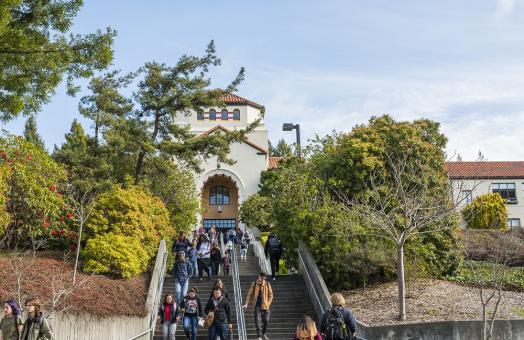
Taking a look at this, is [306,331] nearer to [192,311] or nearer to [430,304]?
[192,311]

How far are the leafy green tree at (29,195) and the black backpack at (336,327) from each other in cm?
1243

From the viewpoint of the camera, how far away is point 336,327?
29.9 feet

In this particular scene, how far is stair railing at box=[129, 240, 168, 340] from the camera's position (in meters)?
16.9

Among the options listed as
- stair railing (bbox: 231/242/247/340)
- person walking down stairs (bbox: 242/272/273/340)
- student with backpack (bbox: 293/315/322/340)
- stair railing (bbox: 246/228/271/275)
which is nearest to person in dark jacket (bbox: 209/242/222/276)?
stair railing (bbox: 231/242/247/340)

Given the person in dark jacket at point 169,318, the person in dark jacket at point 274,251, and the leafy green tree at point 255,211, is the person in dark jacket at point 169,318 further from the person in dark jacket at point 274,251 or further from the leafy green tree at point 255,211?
the leafy green tree at point 255,211

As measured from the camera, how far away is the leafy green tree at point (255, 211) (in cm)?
4199

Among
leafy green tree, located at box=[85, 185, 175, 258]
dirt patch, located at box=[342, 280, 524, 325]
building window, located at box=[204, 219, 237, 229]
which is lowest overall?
dirt patch, located at box=[342, 280, 524, 325]

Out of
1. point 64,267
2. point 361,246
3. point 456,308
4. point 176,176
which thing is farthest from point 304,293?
point 176,176

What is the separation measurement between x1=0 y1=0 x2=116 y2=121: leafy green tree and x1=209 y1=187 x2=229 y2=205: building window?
3789 cm

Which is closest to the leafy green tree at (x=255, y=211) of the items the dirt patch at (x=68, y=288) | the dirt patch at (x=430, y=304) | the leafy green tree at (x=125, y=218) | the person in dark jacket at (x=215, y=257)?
the person in dark jacket at (x=215, y=257)

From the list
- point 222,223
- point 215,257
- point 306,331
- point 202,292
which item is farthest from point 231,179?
point 306,331

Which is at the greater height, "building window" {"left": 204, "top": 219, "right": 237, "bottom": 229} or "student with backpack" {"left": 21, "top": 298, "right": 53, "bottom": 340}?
"building window" {"left": 204, "top": 219, "right": 237, "bottom": 229}

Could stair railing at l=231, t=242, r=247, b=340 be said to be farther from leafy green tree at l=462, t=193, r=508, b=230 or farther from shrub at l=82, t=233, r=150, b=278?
leafy green tree at l=462, t=193, r=508, b=230

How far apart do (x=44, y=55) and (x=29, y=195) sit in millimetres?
8189
